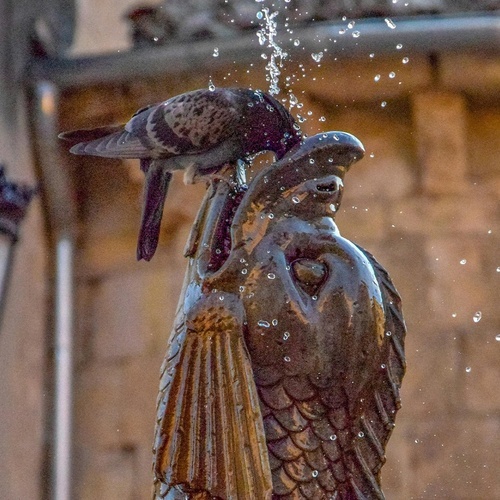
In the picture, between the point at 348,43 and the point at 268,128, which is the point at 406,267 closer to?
the point at 348,43

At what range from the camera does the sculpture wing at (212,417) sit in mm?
1257

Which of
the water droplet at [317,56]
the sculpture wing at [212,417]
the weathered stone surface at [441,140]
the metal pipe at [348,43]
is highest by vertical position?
the metal pipe at [348,43]

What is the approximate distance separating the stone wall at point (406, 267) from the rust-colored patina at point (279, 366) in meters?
1.83

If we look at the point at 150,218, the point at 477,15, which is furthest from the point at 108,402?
the point at 150,218

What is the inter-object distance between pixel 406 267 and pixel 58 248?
42.5 inches

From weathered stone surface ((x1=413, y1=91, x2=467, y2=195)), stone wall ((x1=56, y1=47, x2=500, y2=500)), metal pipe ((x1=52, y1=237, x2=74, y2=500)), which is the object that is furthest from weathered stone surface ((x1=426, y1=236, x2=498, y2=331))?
metal pipe ((x1=52, y1=237, x2=74, y2=500))

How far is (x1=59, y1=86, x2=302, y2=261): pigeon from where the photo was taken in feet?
4.58

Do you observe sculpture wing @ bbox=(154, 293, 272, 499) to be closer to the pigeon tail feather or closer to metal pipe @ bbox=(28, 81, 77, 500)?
the pigeon tail feather

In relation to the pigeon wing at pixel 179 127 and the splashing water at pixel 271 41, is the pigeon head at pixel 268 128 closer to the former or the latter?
the pigeon wing at pixel 179 127

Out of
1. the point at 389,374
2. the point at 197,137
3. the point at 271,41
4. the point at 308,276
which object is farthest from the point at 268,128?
the point at 271,41

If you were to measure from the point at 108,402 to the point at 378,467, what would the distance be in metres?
2.22

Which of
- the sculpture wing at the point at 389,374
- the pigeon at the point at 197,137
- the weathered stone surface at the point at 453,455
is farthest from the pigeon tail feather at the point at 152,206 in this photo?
the weathered stone surface at the point at 453,455

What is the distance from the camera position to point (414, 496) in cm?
310

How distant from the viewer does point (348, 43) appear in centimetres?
309
